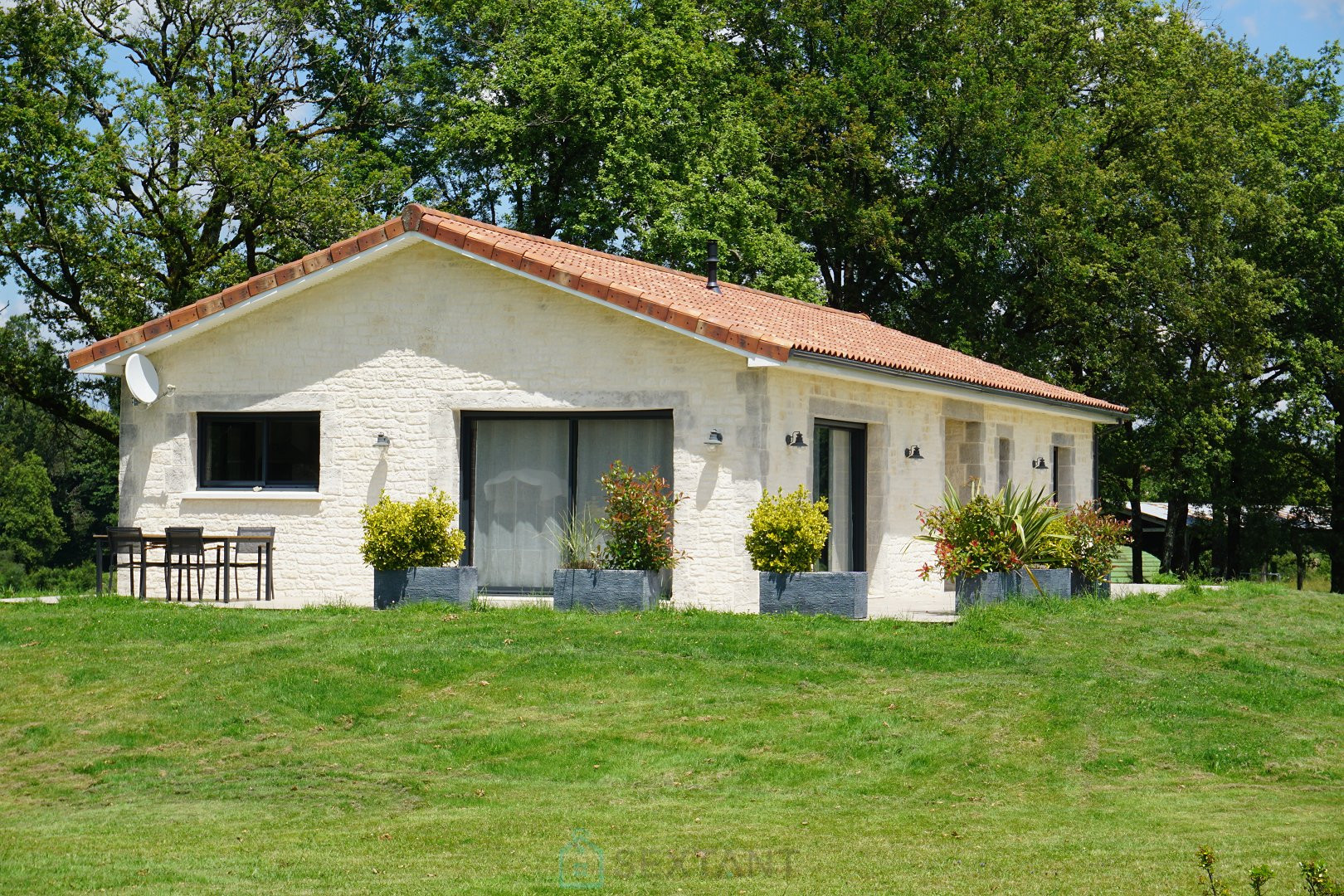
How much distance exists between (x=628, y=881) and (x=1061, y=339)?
31151mm

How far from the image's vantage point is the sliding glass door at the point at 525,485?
17922 millimetres

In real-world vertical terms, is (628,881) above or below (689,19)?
below

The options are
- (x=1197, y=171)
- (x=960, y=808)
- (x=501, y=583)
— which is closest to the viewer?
(x=960, y=808)

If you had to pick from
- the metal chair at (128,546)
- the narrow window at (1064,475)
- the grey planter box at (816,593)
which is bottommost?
the grey planter box at (816,593)

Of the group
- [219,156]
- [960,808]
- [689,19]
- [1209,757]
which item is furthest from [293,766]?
[689,19]

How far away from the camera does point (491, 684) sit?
1256cm

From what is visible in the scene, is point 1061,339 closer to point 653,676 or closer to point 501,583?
point 501,583

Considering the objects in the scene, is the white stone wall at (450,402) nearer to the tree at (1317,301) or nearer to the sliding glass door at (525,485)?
the sliding glass door at (525,485)

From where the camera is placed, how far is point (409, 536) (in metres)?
16.8

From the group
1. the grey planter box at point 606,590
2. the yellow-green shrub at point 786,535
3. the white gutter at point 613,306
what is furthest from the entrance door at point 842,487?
the grey planter box at point 606,590

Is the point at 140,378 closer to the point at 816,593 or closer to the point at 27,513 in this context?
the point at 816,593

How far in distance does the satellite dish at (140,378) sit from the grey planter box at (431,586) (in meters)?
4.33

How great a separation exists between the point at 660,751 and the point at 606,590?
5640 mm

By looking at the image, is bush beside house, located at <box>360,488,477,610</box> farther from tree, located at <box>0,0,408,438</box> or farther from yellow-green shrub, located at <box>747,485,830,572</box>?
tree, located at <box>0,0,408,438</box>
